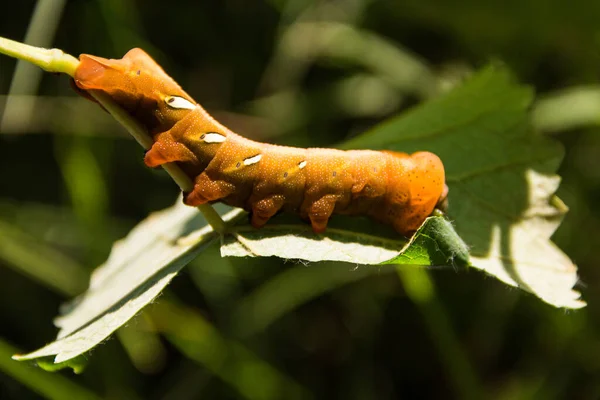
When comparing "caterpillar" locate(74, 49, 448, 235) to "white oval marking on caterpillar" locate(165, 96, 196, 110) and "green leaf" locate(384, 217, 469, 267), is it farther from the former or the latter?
"green leaf" locate(384, 217, 469, 267)

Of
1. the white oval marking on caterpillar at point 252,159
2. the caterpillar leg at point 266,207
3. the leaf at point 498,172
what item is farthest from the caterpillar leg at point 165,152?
the leaf at point 498,172

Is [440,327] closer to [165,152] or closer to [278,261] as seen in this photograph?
[278,261]

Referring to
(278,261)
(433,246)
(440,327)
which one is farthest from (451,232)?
(278,261)

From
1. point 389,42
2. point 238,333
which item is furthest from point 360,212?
point 389,42

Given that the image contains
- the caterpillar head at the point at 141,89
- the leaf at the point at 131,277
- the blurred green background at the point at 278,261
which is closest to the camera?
the caterpillar head at the point at 141,89

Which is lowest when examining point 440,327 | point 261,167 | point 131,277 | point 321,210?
point 440,327

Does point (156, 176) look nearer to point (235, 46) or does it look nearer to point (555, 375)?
point (235, 46)

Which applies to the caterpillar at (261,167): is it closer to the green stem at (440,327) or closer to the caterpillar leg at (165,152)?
the caterpillar leg at (165,152)

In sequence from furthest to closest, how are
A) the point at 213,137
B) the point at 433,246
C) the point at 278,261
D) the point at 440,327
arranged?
the point at 278,261
the point at 440,327
the point at 213,137
the point at 433,246
